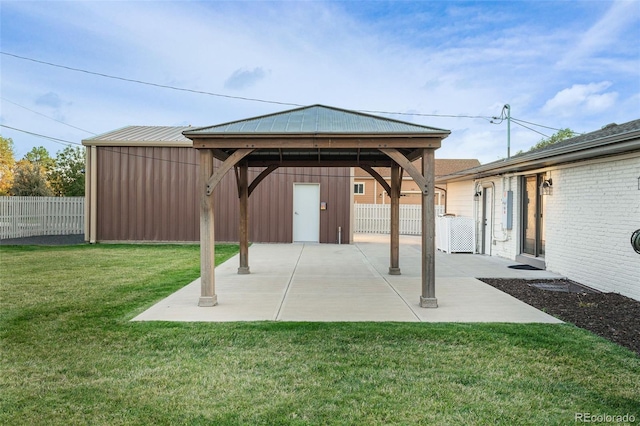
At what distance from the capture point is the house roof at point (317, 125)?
17.7 ft

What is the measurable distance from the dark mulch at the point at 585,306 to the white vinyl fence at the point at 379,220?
1145cm

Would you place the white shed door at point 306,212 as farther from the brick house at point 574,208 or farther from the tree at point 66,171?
the tree at point 66,171

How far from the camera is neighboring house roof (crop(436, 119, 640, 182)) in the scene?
18.5 feet

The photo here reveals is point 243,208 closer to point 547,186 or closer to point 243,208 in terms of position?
point 243,208

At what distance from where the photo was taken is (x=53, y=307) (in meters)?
5.25

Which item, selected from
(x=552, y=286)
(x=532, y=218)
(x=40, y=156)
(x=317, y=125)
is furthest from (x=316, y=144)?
(x=40, y=156)

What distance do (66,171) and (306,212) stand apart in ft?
88.7

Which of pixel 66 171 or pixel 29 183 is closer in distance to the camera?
pixel 29 183

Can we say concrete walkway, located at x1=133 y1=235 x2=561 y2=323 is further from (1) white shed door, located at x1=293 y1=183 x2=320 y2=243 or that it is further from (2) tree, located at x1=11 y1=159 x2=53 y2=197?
(2) tree, located at x1=11 y1=159 x2=53 y2=197

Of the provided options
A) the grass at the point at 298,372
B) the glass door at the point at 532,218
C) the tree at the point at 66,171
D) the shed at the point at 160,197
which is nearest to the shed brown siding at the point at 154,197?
the shed at the point at 160,197

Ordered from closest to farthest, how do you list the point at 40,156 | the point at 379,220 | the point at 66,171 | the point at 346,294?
the point at 346,294
the point at 379,220
the point at 66,171
the point at 40,156

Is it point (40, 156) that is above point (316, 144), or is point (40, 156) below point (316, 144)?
above

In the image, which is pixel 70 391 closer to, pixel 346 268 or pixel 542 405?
pixel 542 405

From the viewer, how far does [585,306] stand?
17.9 ft
